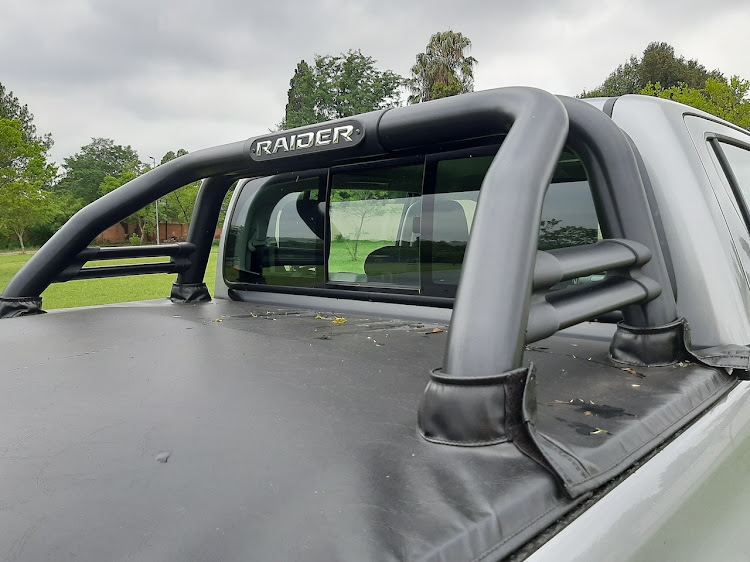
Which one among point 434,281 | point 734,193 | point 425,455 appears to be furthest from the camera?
point 434,281

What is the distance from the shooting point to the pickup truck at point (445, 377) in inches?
35.1

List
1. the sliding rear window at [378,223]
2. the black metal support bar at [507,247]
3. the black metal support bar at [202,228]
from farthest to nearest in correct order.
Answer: the black metal support bar at [202,228], the sliding rear window at [378,223], the black metal support bar at [507,247]

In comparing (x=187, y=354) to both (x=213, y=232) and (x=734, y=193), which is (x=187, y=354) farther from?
(x=734, y=193)

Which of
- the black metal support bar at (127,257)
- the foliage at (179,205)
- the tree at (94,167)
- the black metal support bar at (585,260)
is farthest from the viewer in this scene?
the tree at (94,167)

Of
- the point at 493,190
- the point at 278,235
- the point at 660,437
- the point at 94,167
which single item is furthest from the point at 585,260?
the point at 94,167

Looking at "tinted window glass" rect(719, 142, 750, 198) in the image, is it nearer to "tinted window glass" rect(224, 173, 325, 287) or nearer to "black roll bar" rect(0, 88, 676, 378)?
"black roll bar" rect(0, 88, 676, 378)

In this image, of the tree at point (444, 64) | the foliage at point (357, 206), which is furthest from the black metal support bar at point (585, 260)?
the tree at point (444, 64)

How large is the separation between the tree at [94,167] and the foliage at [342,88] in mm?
19729

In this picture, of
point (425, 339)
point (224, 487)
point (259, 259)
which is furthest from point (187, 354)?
point (259, 259)

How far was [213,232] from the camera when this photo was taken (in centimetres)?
374

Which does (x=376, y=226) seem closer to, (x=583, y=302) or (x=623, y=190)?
(x=623, y=190)

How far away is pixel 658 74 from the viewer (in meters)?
38.0

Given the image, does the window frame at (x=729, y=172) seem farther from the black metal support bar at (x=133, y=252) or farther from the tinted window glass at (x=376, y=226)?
the black metal support bar at (x=133, y=252)

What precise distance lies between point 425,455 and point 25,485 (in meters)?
0.73
